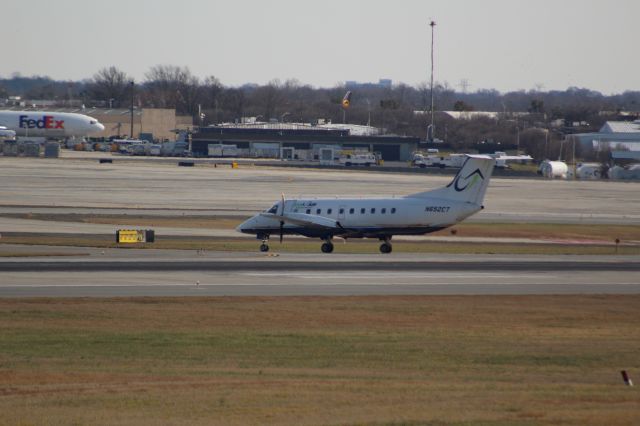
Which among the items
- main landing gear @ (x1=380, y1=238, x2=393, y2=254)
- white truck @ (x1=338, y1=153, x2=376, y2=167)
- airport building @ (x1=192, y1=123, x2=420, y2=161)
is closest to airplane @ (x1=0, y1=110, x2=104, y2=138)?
airport building @ (x1=192, y1=123, x2=420, y2=161)

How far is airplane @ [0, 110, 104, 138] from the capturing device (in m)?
161

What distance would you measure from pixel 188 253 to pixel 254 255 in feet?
10.8

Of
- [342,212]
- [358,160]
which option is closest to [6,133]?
[358,160]

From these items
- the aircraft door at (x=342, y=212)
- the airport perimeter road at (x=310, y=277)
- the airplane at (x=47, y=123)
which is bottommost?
the airport perimeter road at (x=310, y=277)

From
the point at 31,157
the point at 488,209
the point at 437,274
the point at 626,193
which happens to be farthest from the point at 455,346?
the point at 31,157

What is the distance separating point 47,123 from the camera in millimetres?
161250

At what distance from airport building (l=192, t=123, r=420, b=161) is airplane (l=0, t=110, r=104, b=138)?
1914 centimetres

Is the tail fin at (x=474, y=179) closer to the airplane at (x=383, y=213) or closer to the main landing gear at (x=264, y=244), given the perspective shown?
the airplane at (x=383, y=213)

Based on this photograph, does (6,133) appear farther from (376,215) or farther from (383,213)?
(383,213)

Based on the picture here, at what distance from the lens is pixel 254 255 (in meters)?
50.7

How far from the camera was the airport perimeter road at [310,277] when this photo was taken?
38500 mm

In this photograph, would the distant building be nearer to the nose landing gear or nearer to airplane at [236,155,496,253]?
airplane at [236,155,496,253]

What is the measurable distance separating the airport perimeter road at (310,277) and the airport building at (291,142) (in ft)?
377

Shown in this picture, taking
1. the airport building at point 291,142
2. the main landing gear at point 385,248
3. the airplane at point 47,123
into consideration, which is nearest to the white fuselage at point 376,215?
the main landing gear at point 385,248
